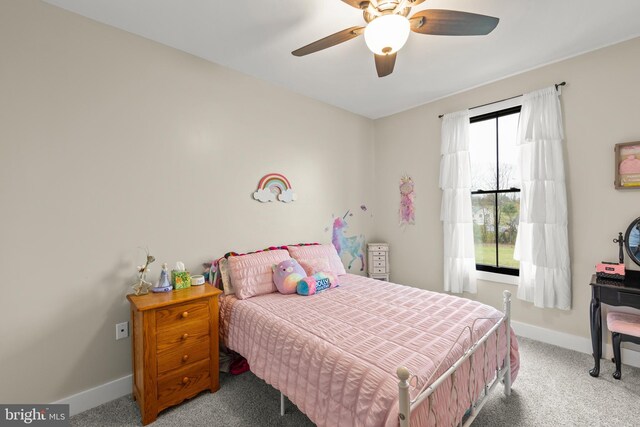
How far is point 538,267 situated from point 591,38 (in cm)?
198

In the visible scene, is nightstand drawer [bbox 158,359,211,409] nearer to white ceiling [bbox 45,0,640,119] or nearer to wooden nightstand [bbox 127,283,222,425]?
wooden nightstand [bbox 127,283,222,425]

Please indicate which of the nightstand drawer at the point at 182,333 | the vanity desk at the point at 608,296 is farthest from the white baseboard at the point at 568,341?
the nightstand drawer at the point at 182,333

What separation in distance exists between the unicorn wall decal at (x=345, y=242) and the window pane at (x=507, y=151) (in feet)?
6.04

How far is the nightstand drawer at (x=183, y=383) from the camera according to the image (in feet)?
5.99

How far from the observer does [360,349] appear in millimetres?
1433

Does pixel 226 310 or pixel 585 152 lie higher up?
pixel 585 152

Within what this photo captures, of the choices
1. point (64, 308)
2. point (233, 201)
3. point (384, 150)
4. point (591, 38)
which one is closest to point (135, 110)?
point (233, 201)

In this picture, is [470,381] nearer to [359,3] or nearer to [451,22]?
[451,22]

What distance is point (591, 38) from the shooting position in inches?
88.7

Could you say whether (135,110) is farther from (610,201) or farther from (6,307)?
(610,201)

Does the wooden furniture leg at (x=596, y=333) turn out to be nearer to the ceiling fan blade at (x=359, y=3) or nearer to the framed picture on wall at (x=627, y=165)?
the framed picture on wall at (x=627, y=165)

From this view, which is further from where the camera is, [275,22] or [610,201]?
[610,201]

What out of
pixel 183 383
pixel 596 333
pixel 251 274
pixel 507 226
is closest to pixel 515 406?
pixel 596 333

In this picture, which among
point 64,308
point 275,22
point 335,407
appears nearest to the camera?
point 335,407
